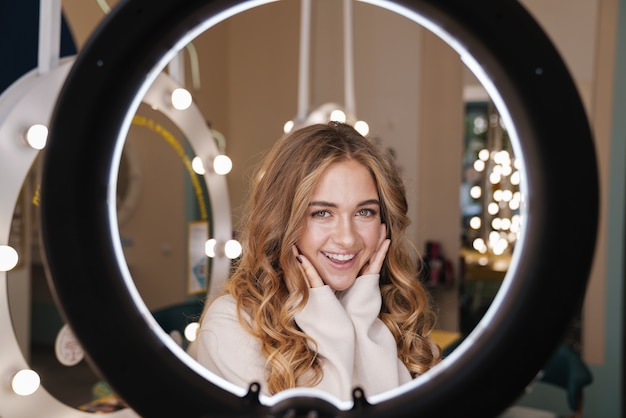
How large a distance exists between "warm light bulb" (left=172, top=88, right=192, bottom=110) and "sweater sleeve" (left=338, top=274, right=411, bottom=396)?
23.3 inches

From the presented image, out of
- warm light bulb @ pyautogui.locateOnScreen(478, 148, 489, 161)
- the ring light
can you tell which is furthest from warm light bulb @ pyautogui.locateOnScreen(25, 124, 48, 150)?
warm light bulb @ pyautogui.locateOnScreen(478, 148, 489, 161)

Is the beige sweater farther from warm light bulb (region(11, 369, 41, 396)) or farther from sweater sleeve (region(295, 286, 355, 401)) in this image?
warm light bulb (region(11, 369, 41, 396))

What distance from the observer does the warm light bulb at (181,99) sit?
1.20 meters

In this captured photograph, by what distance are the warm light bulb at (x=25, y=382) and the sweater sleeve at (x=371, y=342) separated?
0.43 meters

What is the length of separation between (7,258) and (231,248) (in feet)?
2.11

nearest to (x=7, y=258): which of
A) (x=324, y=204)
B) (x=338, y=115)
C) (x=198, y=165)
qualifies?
(x=324, y=204)

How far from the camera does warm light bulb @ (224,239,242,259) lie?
1392 mm

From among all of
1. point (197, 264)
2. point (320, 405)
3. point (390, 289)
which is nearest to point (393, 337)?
point (390, 289)

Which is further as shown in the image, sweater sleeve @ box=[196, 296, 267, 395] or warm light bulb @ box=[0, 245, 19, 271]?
warm light bulb @ box=[0, 245, 19, 271]

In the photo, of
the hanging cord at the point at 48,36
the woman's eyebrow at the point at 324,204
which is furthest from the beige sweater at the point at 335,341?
the hanging cord at the point at 48,36

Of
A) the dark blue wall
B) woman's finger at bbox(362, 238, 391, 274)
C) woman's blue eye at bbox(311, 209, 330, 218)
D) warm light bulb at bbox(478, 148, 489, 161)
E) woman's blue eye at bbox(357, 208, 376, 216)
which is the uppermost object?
warm light bulb at bbox(478, 148, 489, 161)

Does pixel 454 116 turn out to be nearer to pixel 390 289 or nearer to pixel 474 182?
pixel 474 182

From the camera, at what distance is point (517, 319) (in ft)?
1.07

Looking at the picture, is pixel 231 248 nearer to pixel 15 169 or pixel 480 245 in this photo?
pixel 15 169
